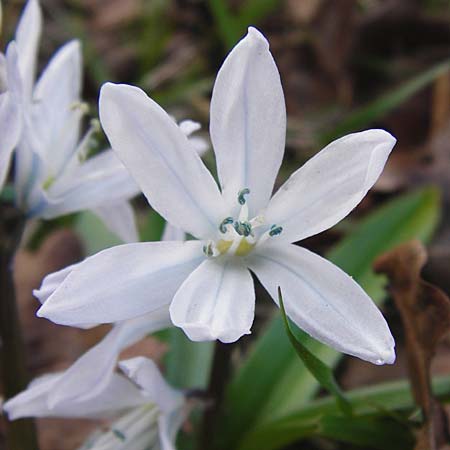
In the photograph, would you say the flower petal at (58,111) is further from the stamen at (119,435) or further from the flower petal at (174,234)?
the stamen at (119,435)

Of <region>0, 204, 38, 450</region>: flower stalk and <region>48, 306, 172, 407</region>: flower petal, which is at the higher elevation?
<region>48, 306, 172, 407</region>: flower petal

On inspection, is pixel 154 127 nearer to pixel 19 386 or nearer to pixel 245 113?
pixel 245 113

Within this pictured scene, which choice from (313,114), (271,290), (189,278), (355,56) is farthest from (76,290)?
(355,56)

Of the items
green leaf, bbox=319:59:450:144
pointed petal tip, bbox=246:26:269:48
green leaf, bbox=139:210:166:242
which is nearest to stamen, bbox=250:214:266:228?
pointed petal tip, bbox=246:26:269:48

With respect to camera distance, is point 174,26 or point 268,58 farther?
point 174,26

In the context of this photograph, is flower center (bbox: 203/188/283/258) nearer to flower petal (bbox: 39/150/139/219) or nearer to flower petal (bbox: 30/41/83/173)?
flower petal (bbox: 39/150/139/219)

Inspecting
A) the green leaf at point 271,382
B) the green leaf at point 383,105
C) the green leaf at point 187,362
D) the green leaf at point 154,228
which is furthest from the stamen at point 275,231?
the green leaf at point 383,105
